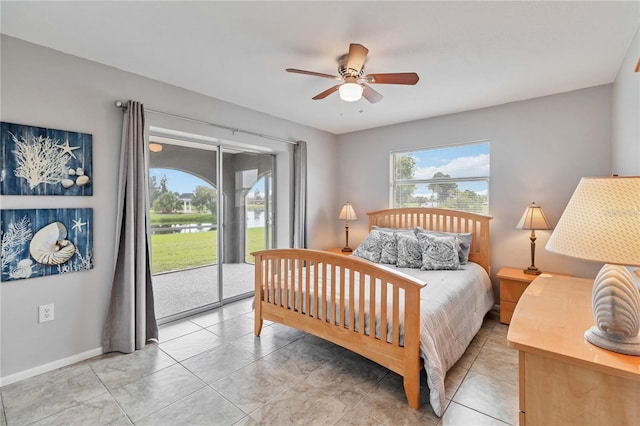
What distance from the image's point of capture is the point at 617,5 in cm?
177

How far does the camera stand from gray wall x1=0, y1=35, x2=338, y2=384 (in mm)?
2154

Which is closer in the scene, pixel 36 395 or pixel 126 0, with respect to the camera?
pixel 126 0

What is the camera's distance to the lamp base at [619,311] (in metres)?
1.10

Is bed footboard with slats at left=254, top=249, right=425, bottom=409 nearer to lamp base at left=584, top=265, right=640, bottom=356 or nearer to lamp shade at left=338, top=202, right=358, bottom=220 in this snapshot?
lamp base at left=584, top=265, right=640, bottom=356

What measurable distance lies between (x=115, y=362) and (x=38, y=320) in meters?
0.65

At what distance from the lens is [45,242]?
229cm

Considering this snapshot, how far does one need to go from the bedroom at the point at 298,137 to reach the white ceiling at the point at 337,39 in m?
0.10

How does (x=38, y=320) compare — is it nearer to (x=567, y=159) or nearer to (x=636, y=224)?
(x=636, y=224)

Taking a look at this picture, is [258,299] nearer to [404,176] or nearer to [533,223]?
[404,176]

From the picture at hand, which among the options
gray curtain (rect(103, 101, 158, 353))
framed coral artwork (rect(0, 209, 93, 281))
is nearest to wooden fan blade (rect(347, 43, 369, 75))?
→ gray curtain (rect(103, 101, 158, 353))

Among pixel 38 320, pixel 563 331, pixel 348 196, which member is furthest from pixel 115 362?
pixel 348 196

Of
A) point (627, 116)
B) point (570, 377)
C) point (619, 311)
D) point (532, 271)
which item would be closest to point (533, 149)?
point (627, 116)

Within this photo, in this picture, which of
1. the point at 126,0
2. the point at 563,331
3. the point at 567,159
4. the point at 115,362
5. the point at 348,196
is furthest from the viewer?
the point at 348,196

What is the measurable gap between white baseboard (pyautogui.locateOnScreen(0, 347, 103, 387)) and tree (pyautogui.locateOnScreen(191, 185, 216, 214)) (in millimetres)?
1696
